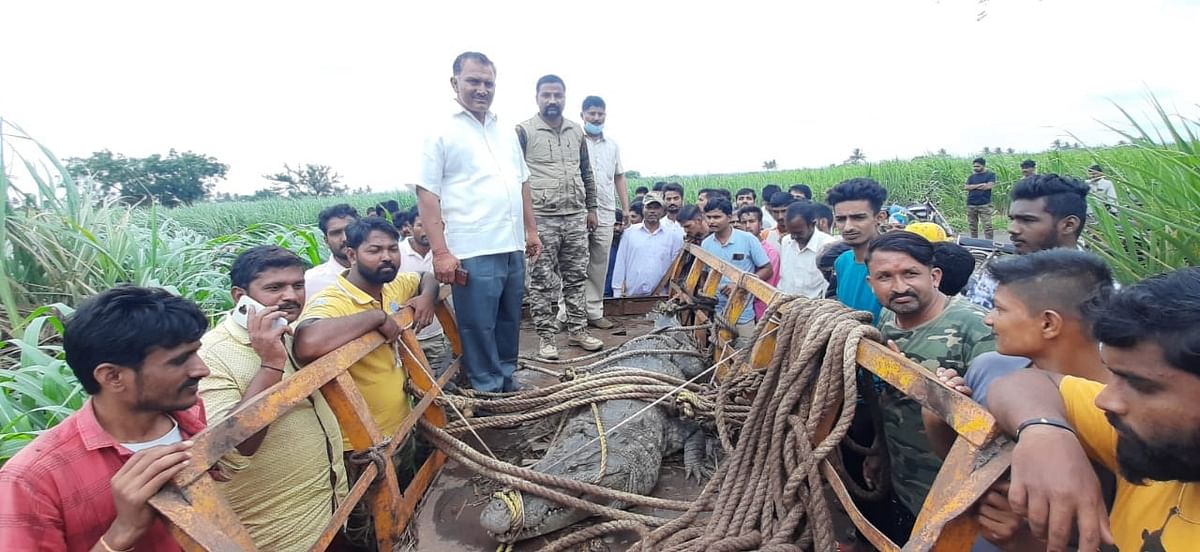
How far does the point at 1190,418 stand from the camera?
0.86 meters

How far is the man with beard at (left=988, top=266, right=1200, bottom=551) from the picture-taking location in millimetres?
863

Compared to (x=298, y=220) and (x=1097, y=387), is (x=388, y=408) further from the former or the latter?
(x=298, y=220)

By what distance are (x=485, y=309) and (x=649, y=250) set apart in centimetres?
256

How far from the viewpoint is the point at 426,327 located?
10.9 feet

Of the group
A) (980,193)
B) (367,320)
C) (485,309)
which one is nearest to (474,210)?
(485,309)

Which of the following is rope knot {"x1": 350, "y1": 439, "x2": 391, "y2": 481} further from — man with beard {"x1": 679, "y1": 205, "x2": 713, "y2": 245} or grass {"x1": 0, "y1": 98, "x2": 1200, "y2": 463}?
man with beard {"x1": 679, "y1": 205, "x2": 713, "y2": 245}

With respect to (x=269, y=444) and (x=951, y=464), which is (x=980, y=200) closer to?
(x=951, y=464)

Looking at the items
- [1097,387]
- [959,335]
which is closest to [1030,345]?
[1097,387]

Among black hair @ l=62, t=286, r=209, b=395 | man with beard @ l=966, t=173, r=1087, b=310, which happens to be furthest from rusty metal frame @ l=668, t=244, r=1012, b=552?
black hair @ l=62, t=286, r=209, b=395

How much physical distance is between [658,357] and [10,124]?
3.88 meters

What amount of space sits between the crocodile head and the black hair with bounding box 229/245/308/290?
119cm

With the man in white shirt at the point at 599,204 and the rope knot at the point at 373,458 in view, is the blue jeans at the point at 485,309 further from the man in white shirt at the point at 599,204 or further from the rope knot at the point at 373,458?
the man in white shirt at the point at 599,204

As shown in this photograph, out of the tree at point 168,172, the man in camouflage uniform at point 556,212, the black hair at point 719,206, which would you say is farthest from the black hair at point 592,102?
the tree at point 168,172

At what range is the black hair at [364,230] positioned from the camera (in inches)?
102
